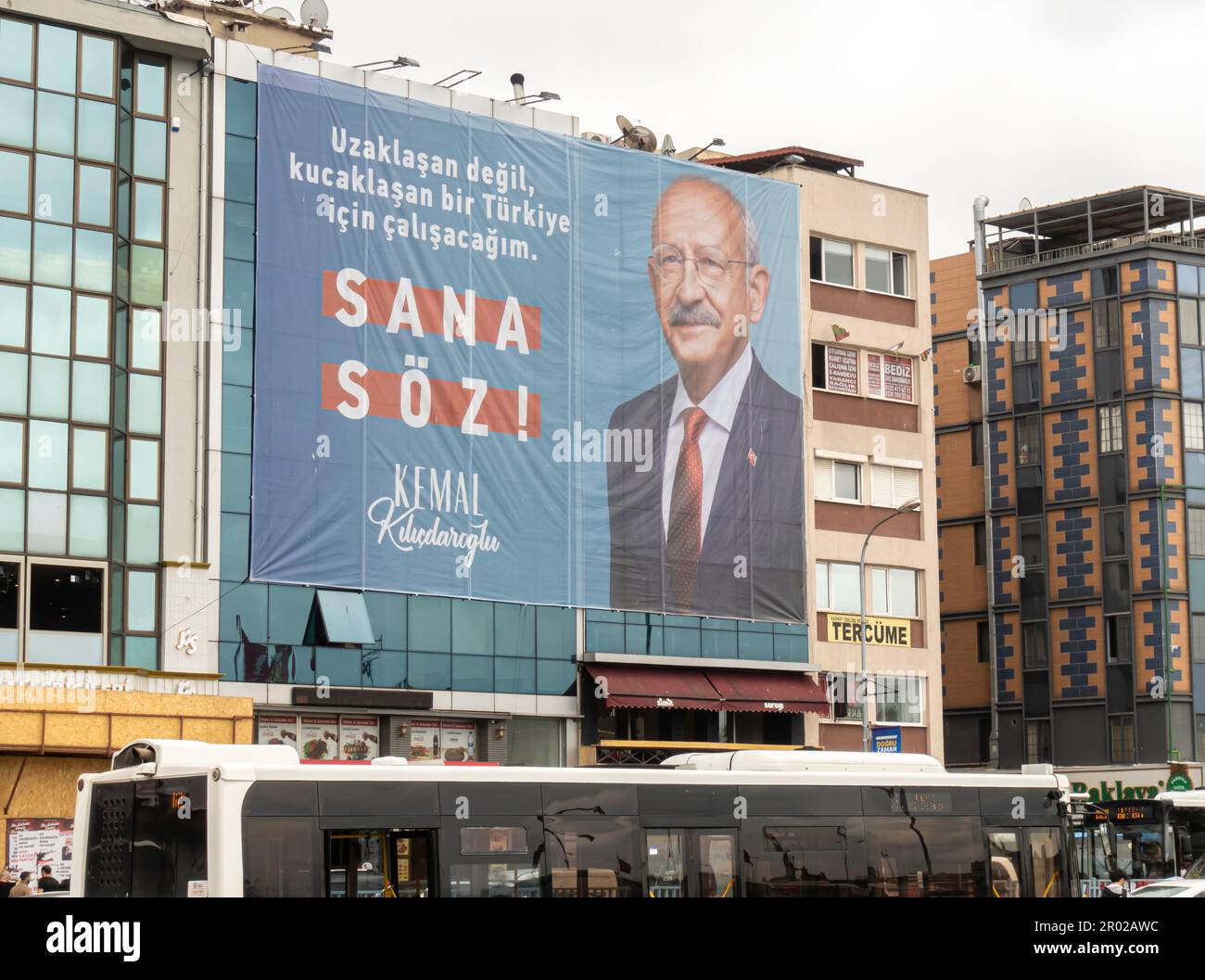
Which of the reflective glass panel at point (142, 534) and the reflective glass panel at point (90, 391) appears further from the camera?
the reflective glass panel at point (142, 534)

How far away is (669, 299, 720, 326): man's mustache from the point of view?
50312mm

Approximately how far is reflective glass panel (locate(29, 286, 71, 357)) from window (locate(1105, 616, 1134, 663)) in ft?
122

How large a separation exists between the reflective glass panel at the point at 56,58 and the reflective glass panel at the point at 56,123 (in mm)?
296

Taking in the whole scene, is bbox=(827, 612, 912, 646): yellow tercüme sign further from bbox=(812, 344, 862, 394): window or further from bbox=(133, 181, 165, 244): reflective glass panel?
bbox=(133, 181, 165, 244): reflective glass panel

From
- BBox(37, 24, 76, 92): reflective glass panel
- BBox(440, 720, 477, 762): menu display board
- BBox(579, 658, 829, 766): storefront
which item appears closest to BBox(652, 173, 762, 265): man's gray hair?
BBox(579, 658, 829, 766): storefront

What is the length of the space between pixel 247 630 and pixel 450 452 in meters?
7.05

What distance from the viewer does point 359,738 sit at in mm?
43219

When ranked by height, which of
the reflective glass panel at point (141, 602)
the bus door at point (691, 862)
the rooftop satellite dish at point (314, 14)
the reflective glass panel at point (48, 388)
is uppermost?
the rooftop satellite dish at point (314, 14)

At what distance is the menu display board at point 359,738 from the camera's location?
42.9 meters

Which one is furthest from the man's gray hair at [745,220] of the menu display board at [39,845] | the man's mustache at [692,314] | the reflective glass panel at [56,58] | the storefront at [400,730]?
the menu display board at [39,845]

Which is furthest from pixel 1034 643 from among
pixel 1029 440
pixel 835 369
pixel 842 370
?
pixel 835 369

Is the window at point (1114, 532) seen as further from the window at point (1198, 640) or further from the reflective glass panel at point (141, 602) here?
the reflective glass panel at point (141, 602)
